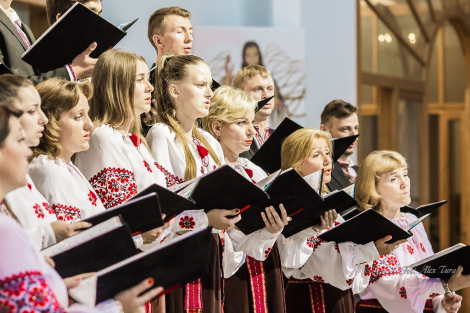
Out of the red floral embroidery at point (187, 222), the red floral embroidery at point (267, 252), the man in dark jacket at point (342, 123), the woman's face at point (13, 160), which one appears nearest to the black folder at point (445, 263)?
the red floral embroidery at point (267, 252)

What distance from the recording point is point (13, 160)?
64.7 inches

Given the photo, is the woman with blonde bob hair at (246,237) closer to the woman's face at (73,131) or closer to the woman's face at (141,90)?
the woman's face at (141,90)

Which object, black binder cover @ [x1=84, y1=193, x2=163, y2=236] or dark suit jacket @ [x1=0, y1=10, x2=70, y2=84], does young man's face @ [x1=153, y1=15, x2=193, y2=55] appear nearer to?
dark suit jacket @ [x1=0, y1=10, x2=70, y2=84]

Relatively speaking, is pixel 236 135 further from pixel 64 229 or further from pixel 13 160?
pixel 13 160

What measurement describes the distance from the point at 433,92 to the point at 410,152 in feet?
6.16

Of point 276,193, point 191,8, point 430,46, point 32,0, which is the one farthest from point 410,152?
point 276,193

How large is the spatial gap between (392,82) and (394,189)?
4.03 metres

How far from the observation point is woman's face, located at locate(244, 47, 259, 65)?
6.17 metres

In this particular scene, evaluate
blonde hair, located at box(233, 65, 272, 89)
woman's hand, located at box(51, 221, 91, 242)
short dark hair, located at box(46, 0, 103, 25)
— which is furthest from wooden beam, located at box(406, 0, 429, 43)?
woman's hand, located at box(51, 221, 91, 242)

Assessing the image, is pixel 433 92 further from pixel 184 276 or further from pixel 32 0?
pixel 184 276

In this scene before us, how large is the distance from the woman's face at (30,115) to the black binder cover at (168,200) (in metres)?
0.38

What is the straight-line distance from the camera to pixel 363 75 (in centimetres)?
725

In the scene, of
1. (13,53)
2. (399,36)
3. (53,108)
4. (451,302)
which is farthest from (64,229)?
(399,36)

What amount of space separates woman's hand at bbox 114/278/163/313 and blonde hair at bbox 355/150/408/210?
2.41 m
